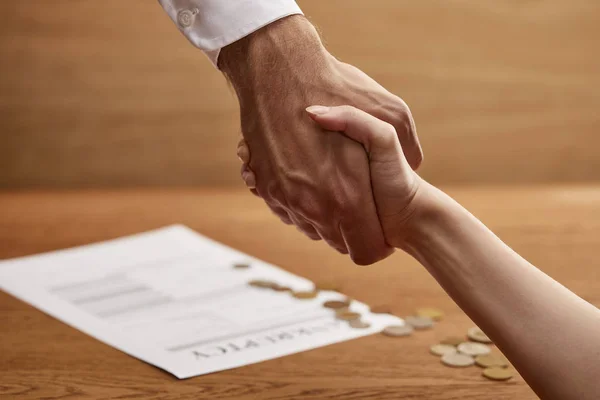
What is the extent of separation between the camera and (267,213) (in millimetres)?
1461

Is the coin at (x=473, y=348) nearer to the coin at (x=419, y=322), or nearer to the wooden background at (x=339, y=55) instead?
the coin at (x=419, y=322)

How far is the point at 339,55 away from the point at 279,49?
2.46ft

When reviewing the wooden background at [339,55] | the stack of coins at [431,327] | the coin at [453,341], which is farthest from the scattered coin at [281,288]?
the wooden background at [339,55]

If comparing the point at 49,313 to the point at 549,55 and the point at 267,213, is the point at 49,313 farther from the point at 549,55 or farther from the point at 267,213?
the point at 549,55

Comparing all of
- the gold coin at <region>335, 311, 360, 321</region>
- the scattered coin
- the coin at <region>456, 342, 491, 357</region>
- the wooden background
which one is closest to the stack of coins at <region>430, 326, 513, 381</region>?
the coin at <region>456, 342, 491, 357</region>

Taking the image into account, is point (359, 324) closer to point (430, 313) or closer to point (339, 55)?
point (430, 313)

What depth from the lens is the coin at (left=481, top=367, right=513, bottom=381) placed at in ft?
2.71

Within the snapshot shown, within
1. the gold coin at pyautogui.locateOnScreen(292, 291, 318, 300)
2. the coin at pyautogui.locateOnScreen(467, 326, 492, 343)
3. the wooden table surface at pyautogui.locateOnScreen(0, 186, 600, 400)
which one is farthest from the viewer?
the gold coin at pyautogui.locateOnScreen(292, 291, 318, 300)

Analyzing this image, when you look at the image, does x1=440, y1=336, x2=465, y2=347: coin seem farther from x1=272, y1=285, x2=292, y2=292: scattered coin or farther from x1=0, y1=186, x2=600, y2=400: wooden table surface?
x1=272, y1=285, x2=292, y2=292: scattered coin

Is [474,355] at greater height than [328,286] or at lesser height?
lesser

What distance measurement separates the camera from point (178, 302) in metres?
1.03

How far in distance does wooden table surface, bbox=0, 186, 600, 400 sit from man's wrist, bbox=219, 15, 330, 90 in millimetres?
285

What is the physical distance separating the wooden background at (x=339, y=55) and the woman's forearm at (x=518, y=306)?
34.4 inches

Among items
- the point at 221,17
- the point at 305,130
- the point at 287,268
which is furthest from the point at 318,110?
the point at 287,268
